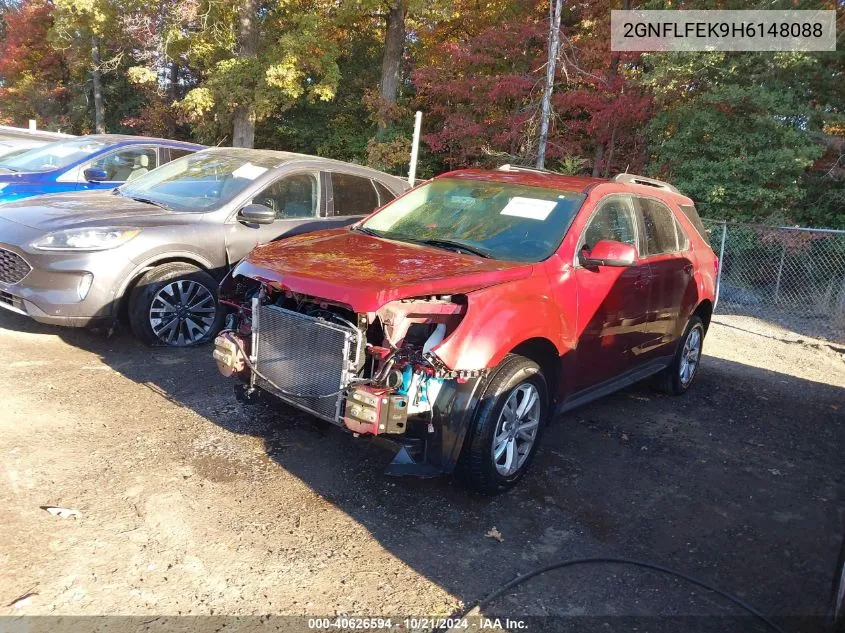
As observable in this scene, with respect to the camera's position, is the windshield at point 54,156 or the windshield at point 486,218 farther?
the windshield at point 54,156

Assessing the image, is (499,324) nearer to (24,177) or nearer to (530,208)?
(530,208)

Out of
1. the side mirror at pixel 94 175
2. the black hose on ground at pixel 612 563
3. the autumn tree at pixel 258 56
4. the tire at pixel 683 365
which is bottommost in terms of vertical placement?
the black hose on ground at pixel 612 563

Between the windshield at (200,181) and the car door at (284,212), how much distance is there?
0.21m

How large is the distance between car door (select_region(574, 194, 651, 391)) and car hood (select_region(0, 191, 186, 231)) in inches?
141

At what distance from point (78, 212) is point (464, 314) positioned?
12.6 feet

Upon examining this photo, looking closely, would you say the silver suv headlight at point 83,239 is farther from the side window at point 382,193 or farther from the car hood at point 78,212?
the side window at point 382,193

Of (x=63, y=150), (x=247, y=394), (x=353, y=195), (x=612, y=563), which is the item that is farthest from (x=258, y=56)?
(x=612, y=563)

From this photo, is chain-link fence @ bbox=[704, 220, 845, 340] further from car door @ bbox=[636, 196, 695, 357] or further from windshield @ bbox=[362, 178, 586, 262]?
windshield @ bbox=[362, 178, 586, 262]

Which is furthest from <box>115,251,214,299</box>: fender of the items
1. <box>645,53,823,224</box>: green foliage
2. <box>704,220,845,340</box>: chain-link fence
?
<box>645,53,823,224</box>: green foliage

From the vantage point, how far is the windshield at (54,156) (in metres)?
8.02

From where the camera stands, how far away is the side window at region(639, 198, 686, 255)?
523cm

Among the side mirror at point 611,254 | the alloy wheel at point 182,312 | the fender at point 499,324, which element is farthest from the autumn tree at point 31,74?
the fender at point 499,324

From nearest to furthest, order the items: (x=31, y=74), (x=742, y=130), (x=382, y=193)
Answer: (x=382, y=193)
(x=742, y=130)
(x=31, y=74)

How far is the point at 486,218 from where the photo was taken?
4688 mm
